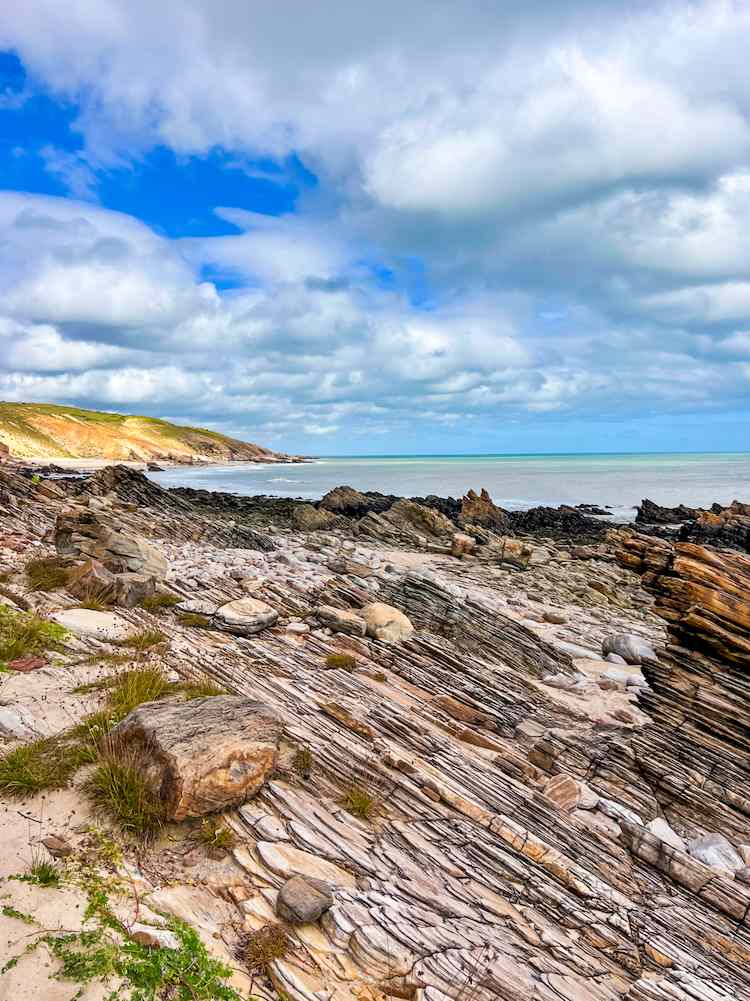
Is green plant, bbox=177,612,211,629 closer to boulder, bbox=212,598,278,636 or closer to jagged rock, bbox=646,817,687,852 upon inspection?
boulder, bbox=212,598,278,636

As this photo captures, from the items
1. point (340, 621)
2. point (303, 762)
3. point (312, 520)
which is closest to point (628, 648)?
point (340, 621)

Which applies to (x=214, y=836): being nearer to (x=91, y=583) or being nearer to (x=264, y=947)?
(x=264, y=947)

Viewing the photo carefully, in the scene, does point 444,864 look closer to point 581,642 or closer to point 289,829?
point 289,829

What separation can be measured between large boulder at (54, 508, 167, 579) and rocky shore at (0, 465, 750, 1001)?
0.44 feet

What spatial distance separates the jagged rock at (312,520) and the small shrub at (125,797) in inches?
1234

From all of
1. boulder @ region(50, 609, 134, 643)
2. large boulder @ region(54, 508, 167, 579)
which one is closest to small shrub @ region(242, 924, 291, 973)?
boulder @ region(50, 609, 134, 643)

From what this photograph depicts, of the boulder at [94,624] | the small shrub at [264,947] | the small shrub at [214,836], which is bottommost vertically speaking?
the small shrub at [264,947]

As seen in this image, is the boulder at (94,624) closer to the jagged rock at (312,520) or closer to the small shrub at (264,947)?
the small shrub at (264,947)

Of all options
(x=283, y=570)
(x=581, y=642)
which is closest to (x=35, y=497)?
(x=283, y=570)

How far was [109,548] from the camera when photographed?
53.0ft

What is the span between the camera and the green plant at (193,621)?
42.1 feet

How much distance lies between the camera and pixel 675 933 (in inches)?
260

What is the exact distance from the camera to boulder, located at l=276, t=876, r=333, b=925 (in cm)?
549

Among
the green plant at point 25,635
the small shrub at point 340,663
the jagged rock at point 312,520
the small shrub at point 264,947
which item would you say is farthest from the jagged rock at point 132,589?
the jagged rock at point 312,520
